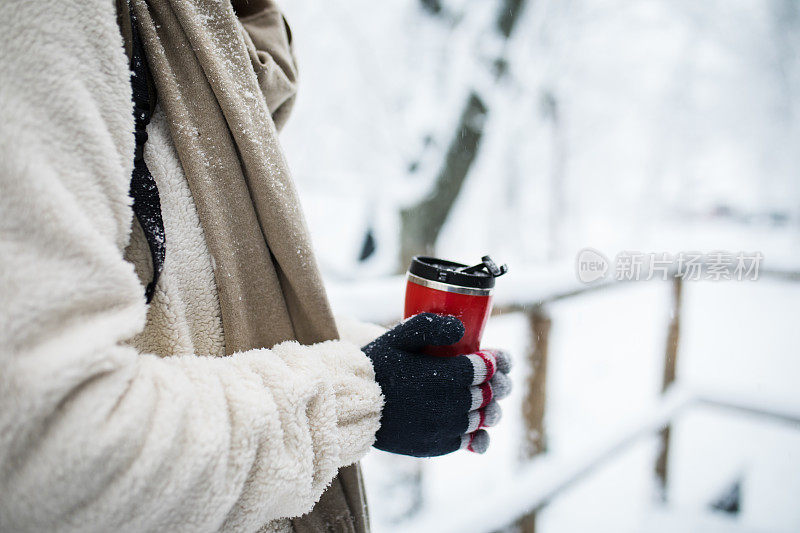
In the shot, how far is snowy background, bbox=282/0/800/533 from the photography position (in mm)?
2545

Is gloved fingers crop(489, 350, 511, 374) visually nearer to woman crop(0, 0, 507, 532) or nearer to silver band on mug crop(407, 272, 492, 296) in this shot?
woman crop(0, 0, 507, 532)

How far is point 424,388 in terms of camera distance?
0.66 m

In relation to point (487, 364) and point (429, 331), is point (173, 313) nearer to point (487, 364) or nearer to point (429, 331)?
point (429, 331)

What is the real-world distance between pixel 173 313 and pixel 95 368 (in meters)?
0.18

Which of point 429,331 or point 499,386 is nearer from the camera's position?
point 429,331

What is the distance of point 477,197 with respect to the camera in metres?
5.09

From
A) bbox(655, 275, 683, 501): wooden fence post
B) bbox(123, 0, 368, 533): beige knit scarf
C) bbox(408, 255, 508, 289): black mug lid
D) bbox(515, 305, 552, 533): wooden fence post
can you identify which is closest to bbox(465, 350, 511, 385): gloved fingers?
bbox(408, 255, 508, 289): black mug lid

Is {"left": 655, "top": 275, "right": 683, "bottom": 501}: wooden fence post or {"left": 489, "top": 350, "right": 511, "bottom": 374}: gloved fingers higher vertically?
{"left": 489, "top": 350, "right": 511, "bottom": 374}: gloved fingers

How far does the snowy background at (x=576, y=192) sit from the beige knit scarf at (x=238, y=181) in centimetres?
67

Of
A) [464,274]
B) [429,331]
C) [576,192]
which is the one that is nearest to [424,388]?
[429,331]

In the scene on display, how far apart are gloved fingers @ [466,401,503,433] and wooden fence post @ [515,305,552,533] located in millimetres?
1243

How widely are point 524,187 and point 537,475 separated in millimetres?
3751

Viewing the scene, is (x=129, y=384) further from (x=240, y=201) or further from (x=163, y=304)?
(x=240, y=201)

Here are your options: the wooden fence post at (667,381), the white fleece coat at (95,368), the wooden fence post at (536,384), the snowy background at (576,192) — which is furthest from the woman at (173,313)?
the wooden fence post at (667,381)
